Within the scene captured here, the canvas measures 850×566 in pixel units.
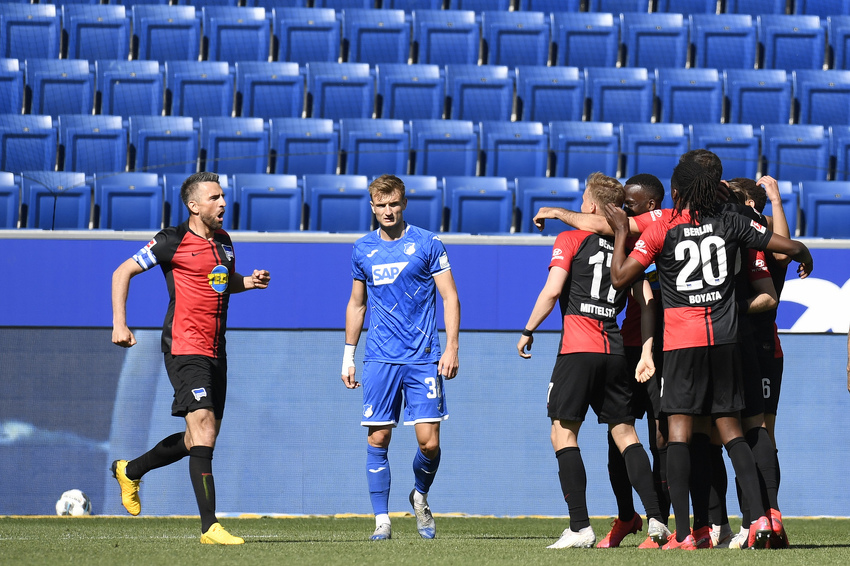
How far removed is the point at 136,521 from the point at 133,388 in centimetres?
104

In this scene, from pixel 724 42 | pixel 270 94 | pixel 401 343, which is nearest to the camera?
pixel 401 343

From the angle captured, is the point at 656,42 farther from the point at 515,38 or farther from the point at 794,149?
the point at 794,149

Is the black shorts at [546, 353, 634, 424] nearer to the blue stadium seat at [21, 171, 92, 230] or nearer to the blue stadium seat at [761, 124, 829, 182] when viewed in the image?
the blue stadium seat at [21, 171, 92, 230]

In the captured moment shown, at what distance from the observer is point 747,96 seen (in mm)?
11039

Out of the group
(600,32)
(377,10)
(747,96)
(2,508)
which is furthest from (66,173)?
(747,96)

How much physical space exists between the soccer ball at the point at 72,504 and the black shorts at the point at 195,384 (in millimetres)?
3123

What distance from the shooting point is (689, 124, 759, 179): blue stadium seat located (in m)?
9.98

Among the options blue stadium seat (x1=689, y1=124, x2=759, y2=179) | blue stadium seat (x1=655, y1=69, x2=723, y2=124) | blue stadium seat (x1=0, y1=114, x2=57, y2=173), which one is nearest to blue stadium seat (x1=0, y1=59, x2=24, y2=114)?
blue stadium seat (x1=0, y1=114, x2=57, y2=173)

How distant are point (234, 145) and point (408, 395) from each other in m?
5.42

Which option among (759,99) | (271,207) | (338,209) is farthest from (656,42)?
(271,207)

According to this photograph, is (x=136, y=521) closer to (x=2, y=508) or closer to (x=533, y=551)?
(x=2, y=508)

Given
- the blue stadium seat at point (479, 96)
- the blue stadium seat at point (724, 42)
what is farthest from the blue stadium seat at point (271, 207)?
the blue stadium seat at point (724, 42)

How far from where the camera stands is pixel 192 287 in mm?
4887

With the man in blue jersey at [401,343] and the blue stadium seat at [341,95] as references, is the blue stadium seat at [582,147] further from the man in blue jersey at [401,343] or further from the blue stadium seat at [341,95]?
the man in blue jersey at [401,343]
